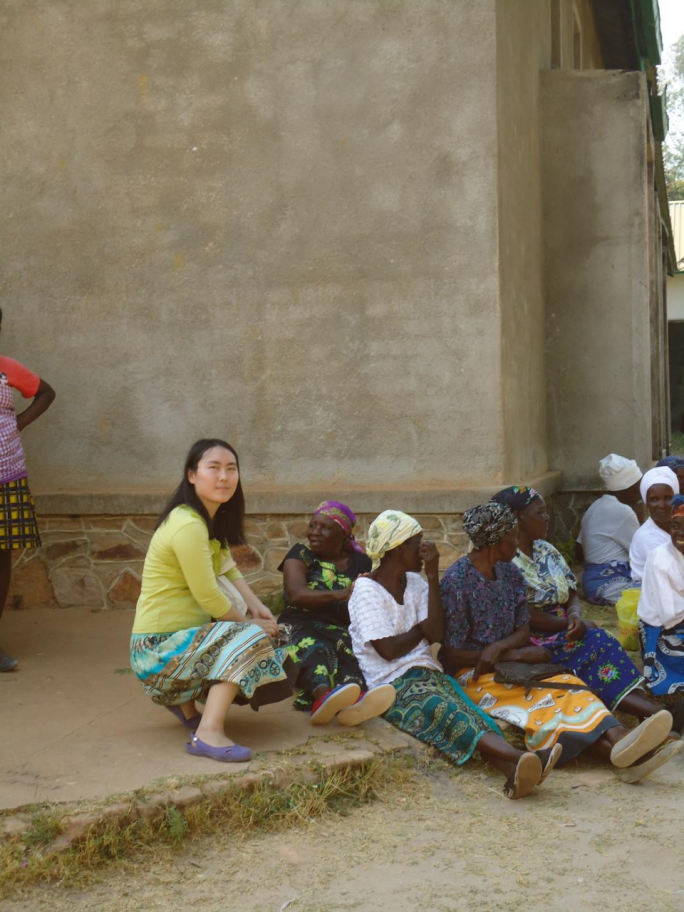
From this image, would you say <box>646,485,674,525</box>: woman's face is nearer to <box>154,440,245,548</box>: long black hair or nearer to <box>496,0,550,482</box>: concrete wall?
<box>496,0,550,482</box>: concrete wall

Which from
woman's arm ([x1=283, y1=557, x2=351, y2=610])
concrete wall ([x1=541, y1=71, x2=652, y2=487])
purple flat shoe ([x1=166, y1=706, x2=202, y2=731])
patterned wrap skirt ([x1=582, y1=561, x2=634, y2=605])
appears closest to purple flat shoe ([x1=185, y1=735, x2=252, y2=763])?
purple flat shoe ([x1=166, y1=706, x2=202, y2=731])

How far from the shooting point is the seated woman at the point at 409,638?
4.53m

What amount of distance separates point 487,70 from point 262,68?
4.89 ft

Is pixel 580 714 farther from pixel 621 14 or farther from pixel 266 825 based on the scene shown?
pixel 621 14

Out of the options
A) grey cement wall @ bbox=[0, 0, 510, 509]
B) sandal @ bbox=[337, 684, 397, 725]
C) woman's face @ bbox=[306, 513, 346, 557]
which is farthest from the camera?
grey cement wall @ bbox=[0, 0, 510, 509]

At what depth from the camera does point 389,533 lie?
480 centimetres

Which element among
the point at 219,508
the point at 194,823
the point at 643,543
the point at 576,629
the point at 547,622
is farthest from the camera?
the point at 643,543

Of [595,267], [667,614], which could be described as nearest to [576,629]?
[667,614]

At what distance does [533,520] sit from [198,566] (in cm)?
197

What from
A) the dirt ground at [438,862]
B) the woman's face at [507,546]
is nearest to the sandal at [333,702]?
the dirt ground at [438,862]

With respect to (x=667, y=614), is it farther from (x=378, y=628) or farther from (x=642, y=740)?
(x=378, y=628)

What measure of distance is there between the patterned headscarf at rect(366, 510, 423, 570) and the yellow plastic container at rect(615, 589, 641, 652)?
5.99 ft

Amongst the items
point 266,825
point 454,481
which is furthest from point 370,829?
point 454,481

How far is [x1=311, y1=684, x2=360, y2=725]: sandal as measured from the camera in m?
4.39
